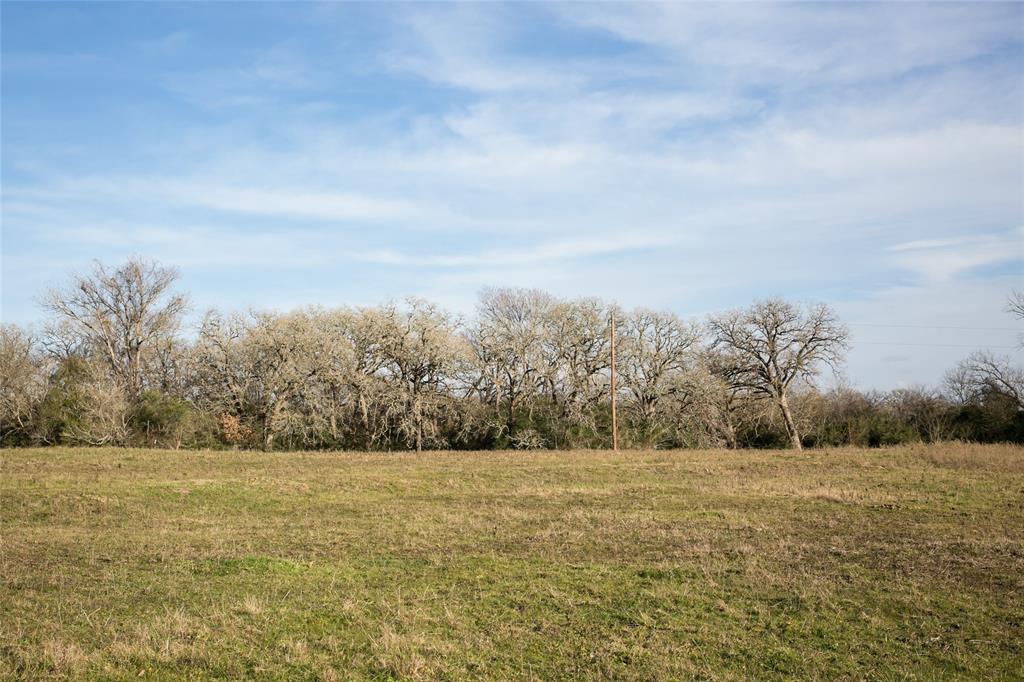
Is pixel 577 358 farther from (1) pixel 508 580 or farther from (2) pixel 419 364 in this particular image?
(1) pixel 508 580

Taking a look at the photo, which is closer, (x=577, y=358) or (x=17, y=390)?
(x=17, y=390)

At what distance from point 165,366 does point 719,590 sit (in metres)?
47.9

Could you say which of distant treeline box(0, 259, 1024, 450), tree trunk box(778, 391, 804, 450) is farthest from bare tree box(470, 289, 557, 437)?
tree trunk box(778, 391, 804, 450)

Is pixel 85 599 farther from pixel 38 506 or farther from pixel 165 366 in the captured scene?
pixel 165 366

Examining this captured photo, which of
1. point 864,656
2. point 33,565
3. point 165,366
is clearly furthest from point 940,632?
point 165,366

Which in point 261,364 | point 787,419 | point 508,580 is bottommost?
point 508,580

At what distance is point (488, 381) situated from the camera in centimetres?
4572

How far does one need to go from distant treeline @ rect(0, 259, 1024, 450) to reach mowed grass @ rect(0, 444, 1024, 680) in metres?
21.7

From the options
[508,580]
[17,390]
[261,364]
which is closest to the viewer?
[508,580]

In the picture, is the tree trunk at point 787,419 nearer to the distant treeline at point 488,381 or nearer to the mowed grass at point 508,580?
the distant treeline at point 488,381

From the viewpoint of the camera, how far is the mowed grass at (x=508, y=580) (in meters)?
7.43

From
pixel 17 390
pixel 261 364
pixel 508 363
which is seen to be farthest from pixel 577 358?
pixel 17 390

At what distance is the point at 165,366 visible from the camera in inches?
1950

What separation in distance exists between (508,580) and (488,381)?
115ft
